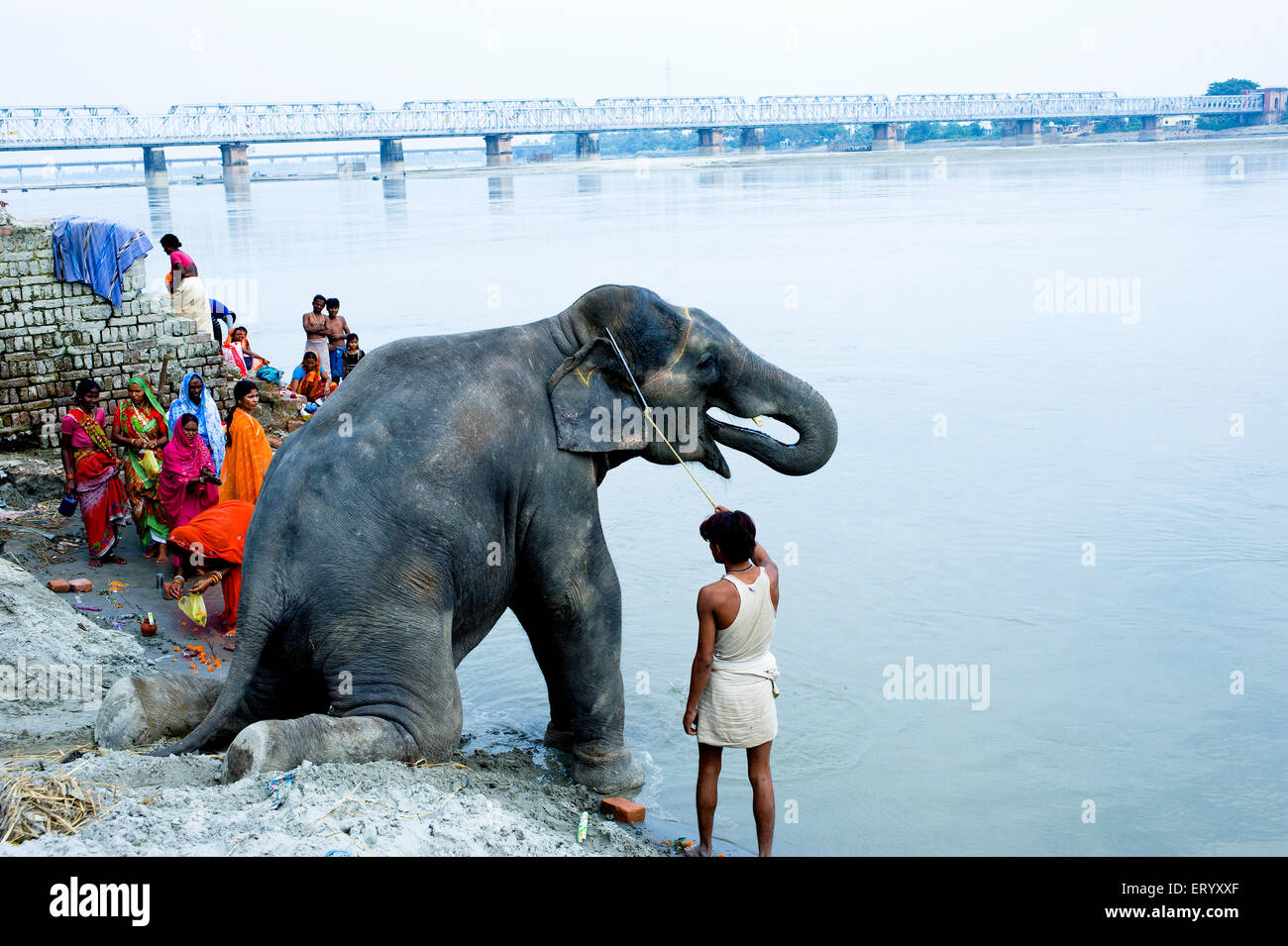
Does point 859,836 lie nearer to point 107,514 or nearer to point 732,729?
point 732,729

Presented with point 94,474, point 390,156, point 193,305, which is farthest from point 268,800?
point 390,156

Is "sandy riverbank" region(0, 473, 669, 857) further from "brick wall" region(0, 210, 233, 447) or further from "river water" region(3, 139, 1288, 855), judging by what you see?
"brick wall" region(0, 210, 233, 447)

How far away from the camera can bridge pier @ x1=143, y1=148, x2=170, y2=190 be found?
9500 centimetres

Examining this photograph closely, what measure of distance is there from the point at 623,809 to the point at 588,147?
126327mm

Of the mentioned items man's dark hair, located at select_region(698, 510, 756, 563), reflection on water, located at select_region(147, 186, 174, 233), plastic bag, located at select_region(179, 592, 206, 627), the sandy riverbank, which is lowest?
plastic bag, located at select_region(179, 592, 206, 627)

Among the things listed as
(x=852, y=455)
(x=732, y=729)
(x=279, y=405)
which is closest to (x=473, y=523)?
(x=732, y=729)

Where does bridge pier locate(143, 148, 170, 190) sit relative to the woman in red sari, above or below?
above

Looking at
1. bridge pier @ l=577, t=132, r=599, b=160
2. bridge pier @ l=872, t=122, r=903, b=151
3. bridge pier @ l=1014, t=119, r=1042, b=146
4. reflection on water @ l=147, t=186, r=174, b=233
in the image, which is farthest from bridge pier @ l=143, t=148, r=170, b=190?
bridge pier @ l=1014, t=119, r=1042, b=146

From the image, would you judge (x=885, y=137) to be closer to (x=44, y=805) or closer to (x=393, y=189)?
(x=393, y=189)

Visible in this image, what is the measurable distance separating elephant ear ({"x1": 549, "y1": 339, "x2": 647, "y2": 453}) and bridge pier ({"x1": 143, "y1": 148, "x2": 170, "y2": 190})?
95.6m

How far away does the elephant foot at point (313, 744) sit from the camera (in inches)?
202

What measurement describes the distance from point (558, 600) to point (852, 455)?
829 cm

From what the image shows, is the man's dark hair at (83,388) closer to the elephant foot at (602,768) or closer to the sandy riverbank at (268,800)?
the sandy riverbank at (268,800)

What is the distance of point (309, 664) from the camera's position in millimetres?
5746
